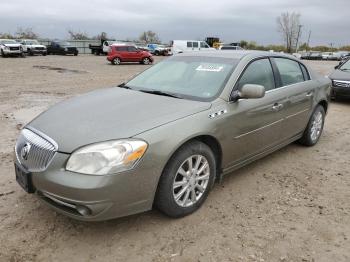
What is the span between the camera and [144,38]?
2741 inches

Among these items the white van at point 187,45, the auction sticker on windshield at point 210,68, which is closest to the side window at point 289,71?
the auction sticker on windshield at point 210,68

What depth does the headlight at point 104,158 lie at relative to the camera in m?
2.79

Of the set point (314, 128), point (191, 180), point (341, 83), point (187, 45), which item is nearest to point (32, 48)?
point (187, 45)

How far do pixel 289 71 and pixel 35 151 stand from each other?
355 centimetres

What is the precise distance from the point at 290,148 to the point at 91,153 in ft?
12.2

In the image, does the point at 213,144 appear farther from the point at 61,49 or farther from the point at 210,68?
the point at 61,49

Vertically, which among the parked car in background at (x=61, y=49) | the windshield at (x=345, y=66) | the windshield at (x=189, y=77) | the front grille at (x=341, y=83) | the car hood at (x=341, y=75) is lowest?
the parked car in background at (x=61, y=49)

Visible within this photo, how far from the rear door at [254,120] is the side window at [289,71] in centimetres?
27

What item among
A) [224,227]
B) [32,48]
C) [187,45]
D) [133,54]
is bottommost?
[224,227]

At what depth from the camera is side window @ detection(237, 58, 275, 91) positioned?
159 inches

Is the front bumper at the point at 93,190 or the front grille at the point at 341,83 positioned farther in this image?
the front grille at the point at 341,83

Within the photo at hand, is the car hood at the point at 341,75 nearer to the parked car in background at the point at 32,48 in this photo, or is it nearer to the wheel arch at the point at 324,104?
the wheel arch at the point at 324,104

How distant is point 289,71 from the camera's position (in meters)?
4.99

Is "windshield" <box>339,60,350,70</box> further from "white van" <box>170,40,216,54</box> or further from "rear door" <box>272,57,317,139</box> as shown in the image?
"white van" <box>170,40,216,54</box>
